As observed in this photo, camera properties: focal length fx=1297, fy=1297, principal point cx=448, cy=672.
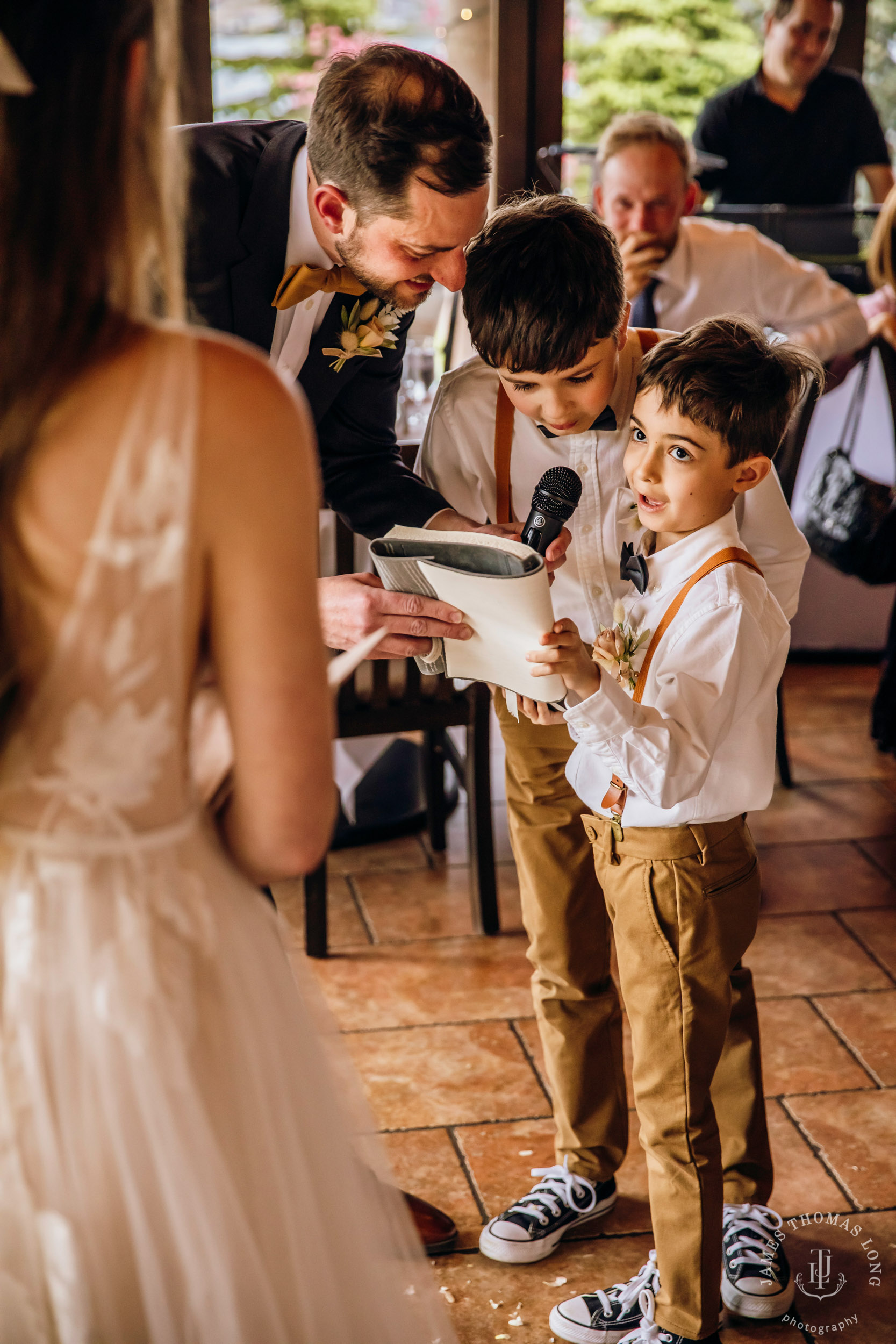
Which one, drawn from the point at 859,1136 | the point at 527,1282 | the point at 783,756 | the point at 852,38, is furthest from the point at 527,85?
the point at 527,1282

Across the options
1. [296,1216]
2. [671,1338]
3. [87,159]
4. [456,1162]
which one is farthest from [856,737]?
[87,159]

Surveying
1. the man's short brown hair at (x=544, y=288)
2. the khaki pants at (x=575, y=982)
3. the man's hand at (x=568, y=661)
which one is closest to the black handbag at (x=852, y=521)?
the khaki pants at (x=575, y=982)

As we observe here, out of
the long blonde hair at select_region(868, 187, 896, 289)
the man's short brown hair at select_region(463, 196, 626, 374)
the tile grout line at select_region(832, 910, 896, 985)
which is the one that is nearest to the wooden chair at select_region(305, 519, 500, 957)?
the tile grout line at select_region(832, 910, 896, 985)

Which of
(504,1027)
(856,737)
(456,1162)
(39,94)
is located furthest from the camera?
(856,737)

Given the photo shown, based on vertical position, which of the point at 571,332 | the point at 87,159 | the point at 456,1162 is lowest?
the point at 456,1162

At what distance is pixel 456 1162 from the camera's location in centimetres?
213

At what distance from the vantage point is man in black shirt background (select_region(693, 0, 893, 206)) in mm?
4543

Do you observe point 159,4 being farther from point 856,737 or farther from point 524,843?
point 856,737

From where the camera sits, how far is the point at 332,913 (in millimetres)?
2939

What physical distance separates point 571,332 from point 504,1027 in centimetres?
143

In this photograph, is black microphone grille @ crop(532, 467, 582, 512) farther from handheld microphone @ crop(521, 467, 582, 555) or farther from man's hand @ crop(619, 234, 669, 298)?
man's hand @ crop(619, 234, 669, 298)

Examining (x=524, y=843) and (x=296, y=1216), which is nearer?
(x=296, y=1216)

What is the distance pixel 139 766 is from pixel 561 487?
0.80 meters

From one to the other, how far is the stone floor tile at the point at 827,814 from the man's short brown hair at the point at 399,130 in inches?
79.8
